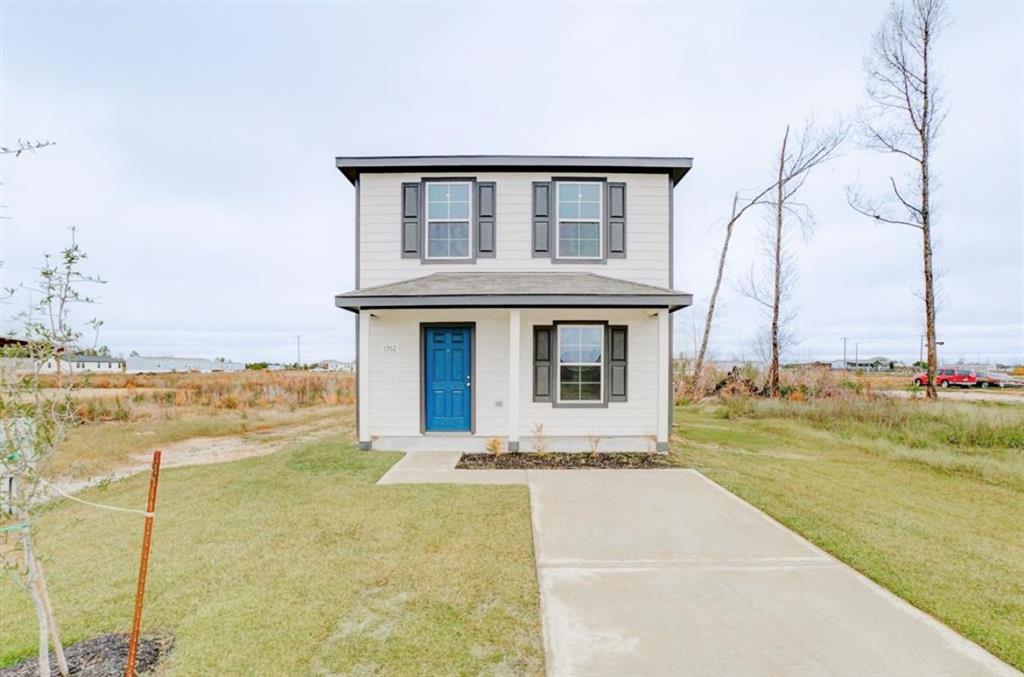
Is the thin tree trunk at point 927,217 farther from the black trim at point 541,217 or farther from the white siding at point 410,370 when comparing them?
the white siding at point 410,370

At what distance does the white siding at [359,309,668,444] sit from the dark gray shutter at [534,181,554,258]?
1.43 metres

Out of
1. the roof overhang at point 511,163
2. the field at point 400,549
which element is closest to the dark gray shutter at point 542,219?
the roof overhang at point 511,163

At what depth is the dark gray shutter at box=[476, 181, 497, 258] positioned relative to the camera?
9.07 meters

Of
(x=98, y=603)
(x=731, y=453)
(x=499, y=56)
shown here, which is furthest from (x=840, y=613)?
(x=499, y=56)

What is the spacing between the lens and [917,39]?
45.2ft

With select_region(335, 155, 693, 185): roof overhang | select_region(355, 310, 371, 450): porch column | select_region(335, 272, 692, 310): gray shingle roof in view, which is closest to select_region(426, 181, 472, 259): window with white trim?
select_region(335, 155, 693, 185): roof overhang

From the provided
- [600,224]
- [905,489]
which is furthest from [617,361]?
[905,489]

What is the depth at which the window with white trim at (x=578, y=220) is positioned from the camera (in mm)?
9172

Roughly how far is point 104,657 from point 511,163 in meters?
8.62

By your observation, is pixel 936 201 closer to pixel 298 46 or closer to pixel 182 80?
pixel 298 46

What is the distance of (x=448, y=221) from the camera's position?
917 cm

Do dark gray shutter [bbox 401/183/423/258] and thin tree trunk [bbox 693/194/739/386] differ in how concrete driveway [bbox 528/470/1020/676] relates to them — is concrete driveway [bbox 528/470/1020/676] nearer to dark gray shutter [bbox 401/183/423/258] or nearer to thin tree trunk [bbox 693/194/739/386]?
dark gray shutter [bbox 401/183/423/258]

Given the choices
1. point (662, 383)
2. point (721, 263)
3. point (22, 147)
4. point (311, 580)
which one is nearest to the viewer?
point (22, 147)

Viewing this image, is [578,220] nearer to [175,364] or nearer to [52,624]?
[52,624]
